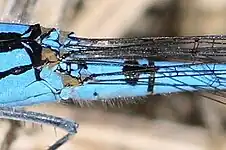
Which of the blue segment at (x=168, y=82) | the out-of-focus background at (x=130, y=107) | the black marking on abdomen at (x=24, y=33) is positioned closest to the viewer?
the black marking on abdomen at (x=24, y=33)

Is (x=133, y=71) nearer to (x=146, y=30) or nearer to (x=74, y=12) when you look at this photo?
(x=74, y=12)

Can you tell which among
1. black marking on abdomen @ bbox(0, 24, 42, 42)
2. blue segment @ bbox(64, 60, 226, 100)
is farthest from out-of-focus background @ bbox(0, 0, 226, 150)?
blue segment @ bbox(64, 60, 226, 100)

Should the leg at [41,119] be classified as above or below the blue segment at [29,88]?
below

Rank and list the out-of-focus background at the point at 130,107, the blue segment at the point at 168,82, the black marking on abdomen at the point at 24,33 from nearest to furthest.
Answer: the black marking on abdomen at the point at 24,33 < the blue segment at the point at 168,82 < the out-of-focus background at the point at 130,107

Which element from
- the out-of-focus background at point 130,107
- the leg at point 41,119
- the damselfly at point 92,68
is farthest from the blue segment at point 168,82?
the out-of-focus background at point 130,107

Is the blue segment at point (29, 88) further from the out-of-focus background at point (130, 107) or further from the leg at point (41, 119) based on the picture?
the out-of-focus background at point (130, 107)

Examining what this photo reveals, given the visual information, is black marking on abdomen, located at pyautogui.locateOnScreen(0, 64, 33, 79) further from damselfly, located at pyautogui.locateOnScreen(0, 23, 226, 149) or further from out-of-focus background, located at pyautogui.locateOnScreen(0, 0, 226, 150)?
out-of-focus background, located at pyautogui.locateOnScreen(0, 0, 226, 150)

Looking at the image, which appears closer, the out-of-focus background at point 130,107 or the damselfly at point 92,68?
the damselfly at point 92,68
